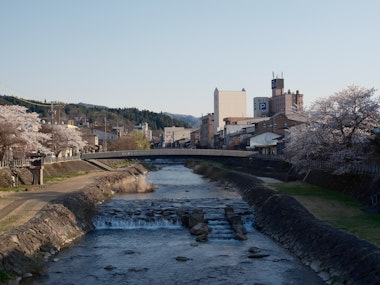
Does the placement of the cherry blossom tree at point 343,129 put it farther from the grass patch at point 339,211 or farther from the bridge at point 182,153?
the bridge at point 182,153

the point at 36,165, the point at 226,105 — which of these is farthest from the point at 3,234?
the point at 226,105

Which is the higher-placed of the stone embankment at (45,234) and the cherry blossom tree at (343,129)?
the cherry blossom tree at (343,129)

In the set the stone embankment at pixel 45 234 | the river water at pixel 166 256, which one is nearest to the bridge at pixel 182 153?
the stone embankment at pixel 45 234

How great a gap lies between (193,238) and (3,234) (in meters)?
11.7

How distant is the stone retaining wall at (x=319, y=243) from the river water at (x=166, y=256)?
663 millimetres

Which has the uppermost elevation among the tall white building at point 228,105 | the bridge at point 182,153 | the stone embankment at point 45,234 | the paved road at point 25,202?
the tall white building at point 228,105

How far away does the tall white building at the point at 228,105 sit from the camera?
503 feet

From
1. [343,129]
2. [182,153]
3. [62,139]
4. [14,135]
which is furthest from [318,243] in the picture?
[62,139]

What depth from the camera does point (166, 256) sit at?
2462cm

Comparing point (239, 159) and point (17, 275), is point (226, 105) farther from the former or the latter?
point (17, 275)

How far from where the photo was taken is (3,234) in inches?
893

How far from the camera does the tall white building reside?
503 feet

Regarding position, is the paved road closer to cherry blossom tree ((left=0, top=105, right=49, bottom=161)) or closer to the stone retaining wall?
cherry blossom tree ((left=0, top=105, right=49, bottom=161))

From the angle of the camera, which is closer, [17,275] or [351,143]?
[17,275]
